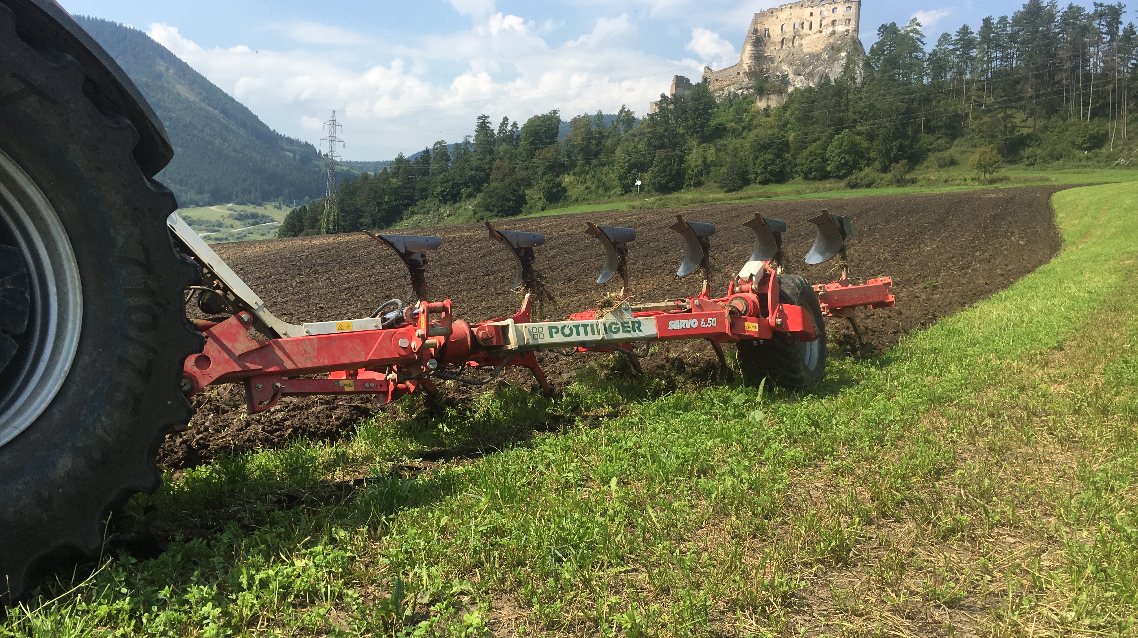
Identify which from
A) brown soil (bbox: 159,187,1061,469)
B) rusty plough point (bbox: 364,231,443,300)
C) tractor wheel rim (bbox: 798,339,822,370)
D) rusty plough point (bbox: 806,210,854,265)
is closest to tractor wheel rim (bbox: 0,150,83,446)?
rusty plough point (bbox: 364,231,443,300)

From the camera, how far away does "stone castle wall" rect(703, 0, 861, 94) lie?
119688 millimetres

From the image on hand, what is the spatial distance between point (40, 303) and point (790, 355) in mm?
5281

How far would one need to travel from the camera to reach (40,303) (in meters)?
2.36

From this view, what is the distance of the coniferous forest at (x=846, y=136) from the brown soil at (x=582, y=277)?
33.7 m

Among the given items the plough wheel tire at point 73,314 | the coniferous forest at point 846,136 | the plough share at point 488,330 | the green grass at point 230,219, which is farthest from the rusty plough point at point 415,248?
the green grass at point 230,219

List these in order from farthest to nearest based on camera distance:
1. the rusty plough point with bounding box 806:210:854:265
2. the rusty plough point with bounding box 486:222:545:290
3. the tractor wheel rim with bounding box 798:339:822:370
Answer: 1. the rusty plough point with bounding box 806:210:854:265
2. the tractor wheel rim with bounding box 798:339:822:370
3. the rusty plough point with bounding box 486:222:545:290

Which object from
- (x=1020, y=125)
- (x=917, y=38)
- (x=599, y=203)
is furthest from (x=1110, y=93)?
(x=599, y=203)

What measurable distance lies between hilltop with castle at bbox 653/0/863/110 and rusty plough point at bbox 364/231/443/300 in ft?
398

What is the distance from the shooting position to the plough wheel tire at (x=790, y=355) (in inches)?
243

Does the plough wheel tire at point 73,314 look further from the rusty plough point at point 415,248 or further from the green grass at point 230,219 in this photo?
the green grass at point 230,219

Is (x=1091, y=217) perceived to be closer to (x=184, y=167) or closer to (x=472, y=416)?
(x=472, y=416)

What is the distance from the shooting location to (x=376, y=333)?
160 inches

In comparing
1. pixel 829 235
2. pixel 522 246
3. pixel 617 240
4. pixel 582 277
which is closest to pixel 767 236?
pixel 829 235

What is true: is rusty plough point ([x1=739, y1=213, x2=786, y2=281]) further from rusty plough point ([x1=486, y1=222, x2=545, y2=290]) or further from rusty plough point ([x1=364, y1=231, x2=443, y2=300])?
rusty plough point ([x1=364, y1=231, x2=443, y2=300])
